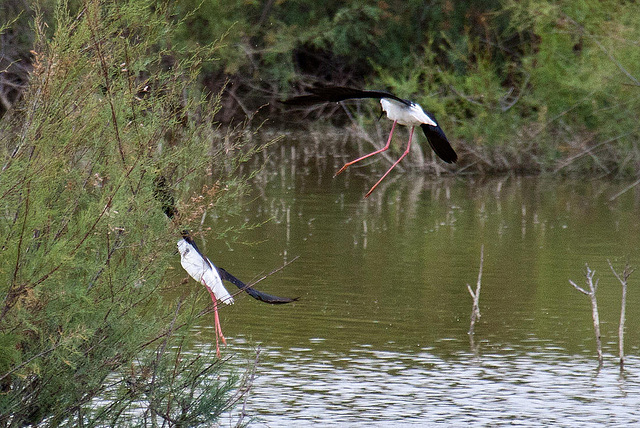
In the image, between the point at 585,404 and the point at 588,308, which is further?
the point at 588,308

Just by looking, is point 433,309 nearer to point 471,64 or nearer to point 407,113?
point 407,113

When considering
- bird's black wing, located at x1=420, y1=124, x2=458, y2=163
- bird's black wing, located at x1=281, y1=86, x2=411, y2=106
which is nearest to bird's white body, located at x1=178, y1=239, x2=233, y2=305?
bird's black wing, located at x1=281, y1=86, x2=411, y2=106

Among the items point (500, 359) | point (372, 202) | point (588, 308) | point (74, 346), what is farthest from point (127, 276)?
point (372, 202)

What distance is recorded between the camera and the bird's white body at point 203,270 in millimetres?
6684

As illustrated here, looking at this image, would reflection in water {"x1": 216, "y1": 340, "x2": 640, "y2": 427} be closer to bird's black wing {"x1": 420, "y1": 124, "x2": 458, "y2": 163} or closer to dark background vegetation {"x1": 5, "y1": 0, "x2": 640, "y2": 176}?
bird's black wing {"x1": 420, "y1": 124, "x2": 458, "y2": 163}

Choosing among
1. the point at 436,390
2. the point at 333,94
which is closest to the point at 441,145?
the point at 333,94

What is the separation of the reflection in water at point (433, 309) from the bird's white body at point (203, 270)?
1148 mm

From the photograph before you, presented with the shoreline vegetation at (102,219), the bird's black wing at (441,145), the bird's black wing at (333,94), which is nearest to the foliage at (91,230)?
the shoreline vegetation at (102,219)

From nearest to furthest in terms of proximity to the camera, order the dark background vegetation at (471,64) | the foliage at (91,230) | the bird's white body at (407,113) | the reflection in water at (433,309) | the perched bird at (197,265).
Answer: the foliage at (91,230) → the perched bird at (197,265) → the reflection in water at (433,309) → the bird's white body at (407,113) → the dark background vegetation at (471,64)

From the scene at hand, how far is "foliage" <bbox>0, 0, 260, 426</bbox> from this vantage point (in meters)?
5.57

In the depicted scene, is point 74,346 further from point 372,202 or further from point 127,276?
point 372,202

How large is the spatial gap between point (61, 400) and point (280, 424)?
7.16ft

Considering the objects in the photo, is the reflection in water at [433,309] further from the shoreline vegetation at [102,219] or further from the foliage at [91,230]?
the foliage at [91,230]

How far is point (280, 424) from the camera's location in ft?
25.4
